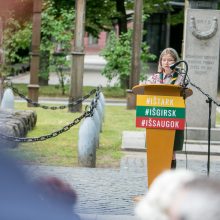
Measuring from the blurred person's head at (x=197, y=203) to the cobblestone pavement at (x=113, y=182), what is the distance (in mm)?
4616

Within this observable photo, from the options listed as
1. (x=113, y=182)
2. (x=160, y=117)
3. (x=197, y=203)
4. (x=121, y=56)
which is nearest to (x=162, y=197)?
(x=197, y=203)

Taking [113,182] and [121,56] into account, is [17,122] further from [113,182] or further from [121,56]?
[121,56]

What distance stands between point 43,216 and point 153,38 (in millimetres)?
62378

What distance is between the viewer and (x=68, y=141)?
13445 mm

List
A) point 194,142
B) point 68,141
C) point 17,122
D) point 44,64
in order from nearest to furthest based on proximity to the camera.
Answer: point 17,122
point 194,142
point 68,141
point 44,64

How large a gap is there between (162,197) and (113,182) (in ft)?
24.1

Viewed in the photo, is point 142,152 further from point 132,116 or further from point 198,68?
point 132,116

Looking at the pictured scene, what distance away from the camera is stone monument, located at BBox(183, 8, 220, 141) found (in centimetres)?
1318

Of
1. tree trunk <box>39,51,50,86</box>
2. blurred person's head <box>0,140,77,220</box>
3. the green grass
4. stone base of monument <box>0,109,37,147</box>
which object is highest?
blurred person's head <box>0,140,77,220</box>

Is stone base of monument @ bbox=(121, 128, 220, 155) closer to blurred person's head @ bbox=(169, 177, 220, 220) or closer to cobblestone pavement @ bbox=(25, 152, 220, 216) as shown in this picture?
cobblestone pavement @ bbox=(25, 152, 220, 216)

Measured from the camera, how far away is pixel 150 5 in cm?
3431

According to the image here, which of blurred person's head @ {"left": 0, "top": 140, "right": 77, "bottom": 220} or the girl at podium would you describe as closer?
blurred person's head @ {"left": 0, "top": 140, "right": 77, "bottom": 220}

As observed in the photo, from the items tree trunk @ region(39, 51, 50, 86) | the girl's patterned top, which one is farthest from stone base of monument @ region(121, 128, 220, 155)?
tree trunk @ region(39, 51, 50, 86)

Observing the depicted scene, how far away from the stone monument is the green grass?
1.61 meters
